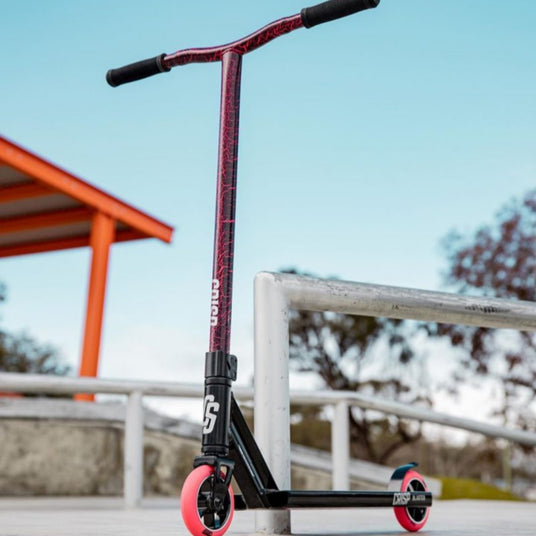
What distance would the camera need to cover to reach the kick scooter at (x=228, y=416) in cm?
234

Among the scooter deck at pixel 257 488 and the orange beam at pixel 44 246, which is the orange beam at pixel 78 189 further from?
the scooter deck at pixel 257 488

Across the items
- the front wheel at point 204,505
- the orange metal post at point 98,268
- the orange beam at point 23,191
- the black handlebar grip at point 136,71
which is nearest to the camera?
the front wheel at point 204,505

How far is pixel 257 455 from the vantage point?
97.5 inches

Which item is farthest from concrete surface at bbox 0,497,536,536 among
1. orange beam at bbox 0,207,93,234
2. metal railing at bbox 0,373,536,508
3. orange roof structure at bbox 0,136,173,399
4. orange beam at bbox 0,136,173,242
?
orange beam at bbox 0,207,93,234

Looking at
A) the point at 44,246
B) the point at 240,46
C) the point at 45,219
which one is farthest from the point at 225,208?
the point at 44,246

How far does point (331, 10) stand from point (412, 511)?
169 cm

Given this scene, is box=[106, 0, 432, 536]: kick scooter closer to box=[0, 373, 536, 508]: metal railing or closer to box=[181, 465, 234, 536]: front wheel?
box=[181, 465, 234, 536]: front wheel

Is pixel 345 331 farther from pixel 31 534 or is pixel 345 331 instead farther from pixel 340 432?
pixel 31 534

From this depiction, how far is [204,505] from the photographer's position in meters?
2.33

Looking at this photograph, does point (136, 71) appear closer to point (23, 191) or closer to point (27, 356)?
point (23, 191)

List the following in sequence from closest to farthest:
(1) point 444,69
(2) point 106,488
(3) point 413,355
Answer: (2) point 106,488 → (1) point 444,69 → (3) point 413,355

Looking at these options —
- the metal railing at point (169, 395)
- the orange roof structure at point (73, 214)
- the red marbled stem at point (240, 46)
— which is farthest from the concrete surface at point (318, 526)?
the orange roof structure at point (73, 214)

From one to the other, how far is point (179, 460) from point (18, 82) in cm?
1533

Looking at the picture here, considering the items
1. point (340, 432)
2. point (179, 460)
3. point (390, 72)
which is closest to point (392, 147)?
point (390, 72)
